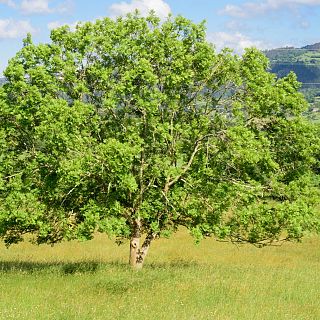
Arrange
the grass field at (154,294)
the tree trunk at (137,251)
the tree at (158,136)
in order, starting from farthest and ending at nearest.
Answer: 1. the tree trunk at (137,251)
2. the tree at (158,136)
3. the grass field at (154,294)

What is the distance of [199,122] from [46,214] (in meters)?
8.20

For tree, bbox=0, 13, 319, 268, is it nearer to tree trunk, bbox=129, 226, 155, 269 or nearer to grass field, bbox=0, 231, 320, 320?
tree trunk, bbox=129, 226, 155, 269

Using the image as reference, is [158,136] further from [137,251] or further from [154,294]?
[154,294]

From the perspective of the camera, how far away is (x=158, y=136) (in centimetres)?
2197

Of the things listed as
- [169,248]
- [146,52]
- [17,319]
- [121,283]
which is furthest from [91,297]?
[169,248]

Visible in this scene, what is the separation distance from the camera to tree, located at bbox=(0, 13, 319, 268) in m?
20.5

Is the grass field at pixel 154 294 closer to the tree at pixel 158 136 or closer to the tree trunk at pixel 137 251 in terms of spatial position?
the tree trunk at pixel 137 251

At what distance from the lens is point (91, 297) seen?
17.3m

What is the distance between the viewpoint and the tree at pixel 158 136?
20531mm

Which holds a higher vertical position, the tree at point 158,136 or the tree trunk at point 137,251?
the tree at point 158,136

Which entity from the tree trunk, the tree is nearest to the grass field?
the tree trunk

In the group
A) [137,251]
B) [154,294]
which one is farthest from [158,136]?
[154,294]

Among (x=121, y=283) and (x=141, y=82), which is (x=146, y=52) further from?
(x=121, y=283)

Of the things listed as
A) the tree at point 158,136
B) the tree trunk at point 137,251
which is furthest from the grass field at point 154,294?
the tree at point 158,136
